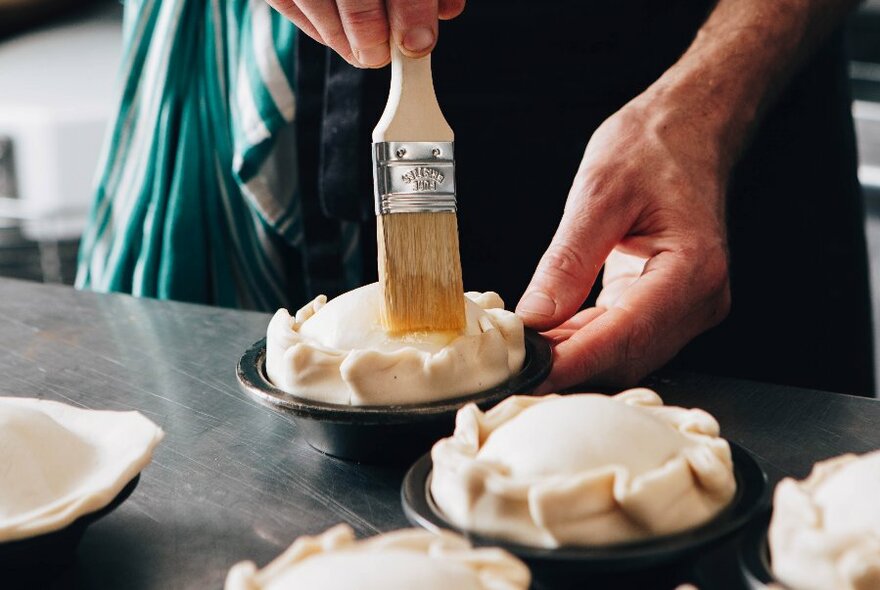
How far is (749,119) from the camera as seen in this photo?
1.63m

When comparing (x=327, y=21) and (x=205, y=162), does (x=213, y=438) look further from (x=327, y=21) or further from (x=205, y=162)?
(x=205, y=162)

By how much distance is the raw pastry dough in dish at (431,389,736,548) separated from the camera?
0.71 meters

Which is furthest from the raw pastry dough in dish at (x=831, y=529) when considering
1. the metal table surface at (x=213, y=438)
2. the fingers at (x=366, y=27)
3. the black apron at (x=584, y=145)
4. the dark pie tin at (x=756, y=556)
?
the black apron at (x=584, y=145)

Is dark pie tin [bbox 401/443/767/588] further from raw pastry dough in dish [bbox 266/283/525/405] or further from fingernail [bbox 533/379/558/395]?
fingernail [bbox 533/379/558/395]

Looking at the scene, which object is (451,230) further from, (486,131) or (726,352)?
(726,352)

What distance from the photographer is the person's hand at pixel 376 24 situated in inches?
42.6

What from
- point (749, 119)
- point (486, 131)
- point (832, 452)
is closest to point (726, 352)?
point (749, 119)

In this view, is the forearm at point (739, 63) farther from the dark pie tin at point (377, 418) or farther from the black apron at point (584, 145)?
the dark pie tin at point (377, 418)

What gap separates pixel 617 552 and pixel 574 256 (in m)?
0.61

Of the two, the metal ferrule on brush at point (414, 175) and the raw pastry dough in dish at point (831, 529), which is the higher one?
the metal ferrule on brush at point (414, 175)

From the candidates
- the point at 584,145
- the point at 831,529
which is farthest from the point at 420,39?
the point at 584,145

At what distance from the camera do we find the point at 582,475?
2.38ft

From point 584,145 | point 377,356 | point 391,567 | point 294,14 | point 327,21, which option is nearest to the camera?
point 391,567

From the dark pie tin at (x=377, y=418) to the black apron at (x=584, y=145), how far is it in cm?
83
